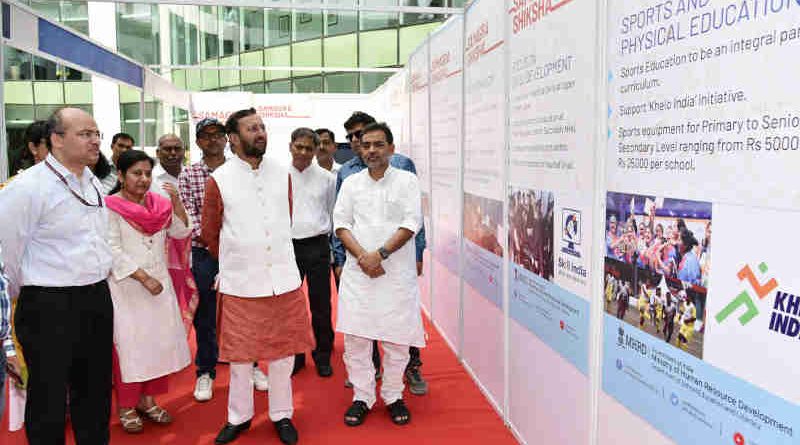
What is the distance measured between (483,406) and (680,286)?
2.04 meters

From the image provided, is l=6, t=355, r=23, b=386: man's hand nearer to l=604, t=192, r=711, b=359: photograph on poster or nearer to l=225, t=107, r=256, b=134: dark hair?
l=225, t=107, r=256, b=134: dark hair

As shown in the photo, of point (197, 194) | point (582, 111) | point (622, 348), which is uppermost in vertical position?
point (582, 111)

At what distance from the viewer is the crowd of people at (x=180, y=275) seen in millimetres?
2369

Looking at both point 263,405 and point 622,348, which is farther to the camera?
point 263,405

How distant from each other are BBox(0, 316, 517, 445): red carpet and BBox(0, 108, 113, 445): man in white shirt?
0.85m

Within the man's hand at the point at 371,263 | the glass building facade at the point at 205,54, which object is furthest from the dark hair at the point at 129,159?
the glass building facade at the point at 205,54

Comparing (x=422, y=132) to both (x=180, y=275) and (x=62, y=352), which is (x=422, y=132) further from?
(x=62, y=352)

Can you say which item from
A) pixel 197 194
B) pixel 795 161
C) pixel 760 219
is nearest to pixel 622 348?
pixel 760 219

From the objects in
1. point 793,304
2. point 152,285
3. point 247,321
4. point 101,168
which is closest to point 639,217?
point 793,304

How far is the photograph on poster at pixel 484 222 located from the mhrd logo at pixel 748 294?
1784mm

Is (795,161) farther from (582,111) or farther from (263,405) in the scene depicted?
(263,405)

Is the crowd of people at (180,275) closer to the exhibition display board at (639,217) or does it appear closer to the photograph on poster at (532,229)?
the photograph on poster at (532,229)

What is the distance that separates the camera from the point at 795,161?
129 cm

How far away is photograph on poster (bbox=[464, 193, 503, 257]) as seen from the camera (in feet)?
10.8
